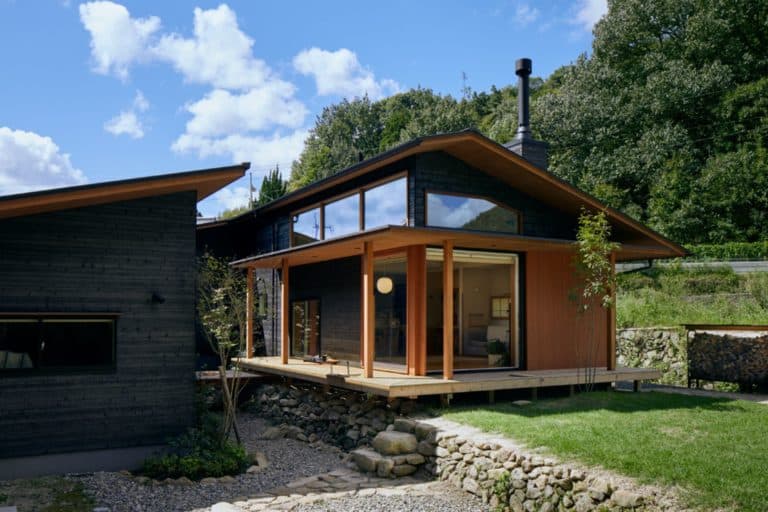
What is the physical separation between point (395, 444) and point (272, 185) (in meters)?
43.7

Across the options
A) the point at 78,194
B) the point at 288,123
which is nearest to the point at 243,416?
the point at 78,194

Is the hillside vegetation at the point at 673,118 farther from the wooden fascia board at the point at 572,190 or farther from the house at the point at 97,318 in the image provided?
the house at the point at 97,318

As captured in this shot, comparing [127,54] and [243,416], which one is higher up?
[127,54]

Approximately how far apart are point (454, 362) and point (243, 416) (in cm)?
479

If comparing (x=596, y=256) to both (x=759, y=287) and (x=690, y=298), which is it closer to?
(x=759, y=287)

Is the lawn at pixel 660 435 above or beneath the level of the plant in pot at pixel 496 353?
beneath

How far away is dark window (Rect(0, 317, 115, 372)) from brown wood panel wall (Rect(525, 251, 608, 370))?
7177 mm

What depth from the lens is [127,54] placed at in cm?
2362

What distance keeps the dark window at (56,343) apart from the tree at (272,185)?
41.8 m

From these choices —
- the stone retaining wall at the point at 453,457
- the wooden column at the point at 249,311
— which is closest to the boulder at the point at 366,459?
the stone retaining wall at the point at 453,457

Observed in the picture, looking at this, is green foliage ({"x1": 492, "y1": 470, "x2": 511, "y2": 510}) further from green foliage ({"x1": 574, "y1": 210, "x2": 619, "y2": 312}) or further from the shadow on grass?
green foliage ({"x1": 574, "y1": 210, "x2": 619, "y2": 312})

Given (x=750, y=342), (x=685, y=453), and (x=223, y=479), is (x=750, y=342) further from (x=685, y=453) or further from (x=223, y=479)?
(x=223, y=479)

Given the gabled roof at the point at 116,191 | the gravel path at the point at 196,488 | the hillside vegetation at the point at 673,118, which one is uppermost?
the hillside vegetation at the point at 673,118

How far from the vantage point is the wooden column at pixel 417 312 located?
9977mm
